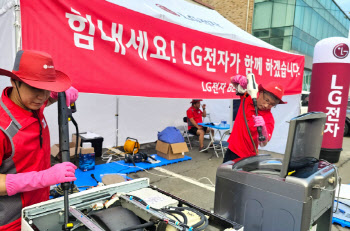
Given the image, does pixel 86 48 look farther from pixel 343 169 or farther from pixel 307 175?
pixel 343 169

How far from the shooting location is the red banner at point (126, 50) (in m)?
2.02

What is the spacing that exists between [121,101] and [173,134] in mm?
1699

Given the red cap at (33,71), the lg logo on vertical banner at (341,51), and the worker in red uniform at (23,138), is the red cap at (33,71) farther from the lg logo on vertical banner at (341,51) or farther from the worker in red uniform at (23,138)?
the lg logo on vertical banner at (341,51)

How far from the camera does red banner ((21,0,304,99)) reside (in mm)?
2018

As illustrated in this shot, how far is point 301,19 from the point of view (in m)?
18.6

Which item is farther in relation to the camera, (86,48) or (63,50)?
(86,48)

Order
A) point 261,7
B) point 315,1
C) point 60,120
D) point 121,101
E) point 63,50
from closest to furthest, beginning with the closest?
point 60,120
point 63,50
point 121,101
point 261,7
point 315,1

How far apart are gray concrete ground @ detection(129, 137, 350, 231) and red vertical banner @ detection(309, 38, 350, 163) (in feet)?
2.29

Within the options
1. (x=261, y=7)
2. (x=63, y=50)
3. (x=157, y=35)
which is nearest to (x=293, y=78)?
(x=157, y=35)

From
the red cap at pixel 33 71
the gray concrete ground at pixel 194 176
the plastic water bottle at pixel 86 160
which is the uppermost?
the red cap at pixel 33 71

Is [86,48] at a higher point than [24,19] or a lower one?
lower

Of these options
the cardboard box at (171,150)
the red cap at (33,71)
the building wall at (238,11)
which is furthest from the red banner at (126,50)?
the building wall at (238,11)

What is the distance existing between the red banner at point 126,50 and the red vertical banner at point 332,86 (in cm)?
297

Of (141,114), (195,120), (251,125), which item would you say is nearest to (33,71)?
(251,125)
